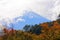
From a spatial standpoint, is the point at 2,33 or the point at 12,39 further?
the point at 2,33

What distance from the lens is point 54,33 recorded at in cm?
1673

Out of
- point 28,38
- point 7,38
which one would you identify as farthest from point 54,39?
point 7,38

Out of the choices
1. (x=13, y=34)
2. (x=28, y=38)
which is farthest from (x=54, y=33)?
(x=13, y=34)

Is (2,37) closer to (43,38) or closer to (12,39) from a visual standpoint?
(12,39)

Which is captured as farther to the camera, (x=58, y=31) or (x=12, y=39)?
(x=58, y=31)

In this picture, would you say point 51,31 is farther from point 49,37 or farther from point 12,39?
point 12,39

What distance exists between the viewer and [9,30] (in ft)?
56.6

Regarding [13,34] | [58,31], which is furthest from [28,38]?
[58,31]

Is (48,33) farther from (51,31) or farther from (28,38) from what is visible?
(28,38)

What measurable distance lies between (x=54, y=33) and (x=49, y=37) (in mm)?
647

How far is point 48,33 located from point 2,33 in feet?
12.0

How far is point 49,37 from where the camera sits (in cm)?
1633

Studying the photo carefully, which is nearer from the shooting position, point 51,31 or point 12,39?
point 12,39

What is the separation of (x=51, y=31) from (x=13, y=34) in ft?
9.73
